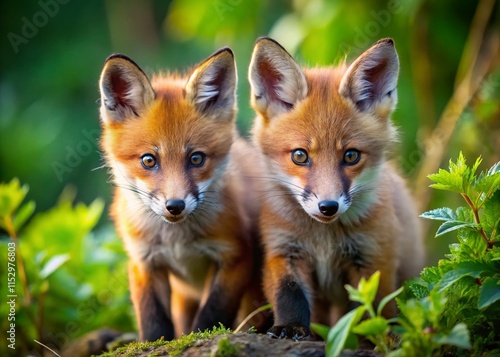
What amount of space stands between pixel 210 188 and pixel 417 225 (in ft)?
5.52

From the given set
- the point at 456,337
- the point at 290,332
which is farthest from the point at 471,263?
the point at 290,332

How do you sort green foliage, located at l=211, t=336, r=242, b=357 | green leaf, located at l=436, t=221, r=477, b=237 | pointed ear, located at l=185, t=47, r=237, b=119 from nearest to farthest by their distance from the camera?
green foliage, located at l=211, t=336, r=242, b=357 → green leaf, located at l=436, t=221, r=477, b=237 → pointed ear, located at l=185, t=47, r=237, b=119

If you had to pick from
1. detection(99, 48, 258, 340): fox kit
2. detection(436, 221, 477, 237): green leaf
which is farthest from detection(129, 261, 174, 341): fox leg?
detection(436, 221, 477, 237): green leaf

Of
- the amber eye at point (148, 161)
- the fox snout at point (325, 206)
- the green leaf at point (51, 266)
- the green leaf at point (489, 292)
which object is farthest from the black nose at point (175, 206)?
the green leaf at point (489, 292)

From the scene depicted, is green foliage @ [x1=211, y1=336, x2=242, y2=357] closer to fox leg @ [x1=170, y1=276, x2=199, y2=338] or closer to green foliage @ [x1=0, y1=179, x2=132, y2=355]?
fox leg @ [x1=170, y1=276, x2=199, y2=338]

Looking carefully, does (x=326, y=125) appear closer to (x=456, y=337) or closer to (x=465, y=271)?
(x=465, y=271)

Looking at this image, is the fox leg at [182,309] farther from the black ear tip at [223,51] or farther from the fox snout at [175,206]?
the black ear tip at [223,51]

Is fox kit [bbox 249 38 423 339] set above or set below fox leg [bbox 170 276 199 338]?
above

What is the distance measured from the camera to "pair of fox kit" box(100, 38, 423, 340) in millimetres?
3756

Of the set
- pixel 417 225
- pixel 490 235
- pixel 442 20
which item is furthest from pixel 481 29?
pixel 490 235

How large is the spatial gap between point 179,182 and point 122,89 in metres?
0.77

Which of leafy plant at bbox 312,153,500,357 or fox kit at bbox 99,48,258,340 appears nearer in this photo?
leafy plant at bbox 312,153,500,357

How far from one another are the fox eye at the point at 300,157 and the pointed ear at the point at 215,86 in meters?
0.68

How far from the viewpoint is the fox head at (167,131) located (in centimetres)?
389
